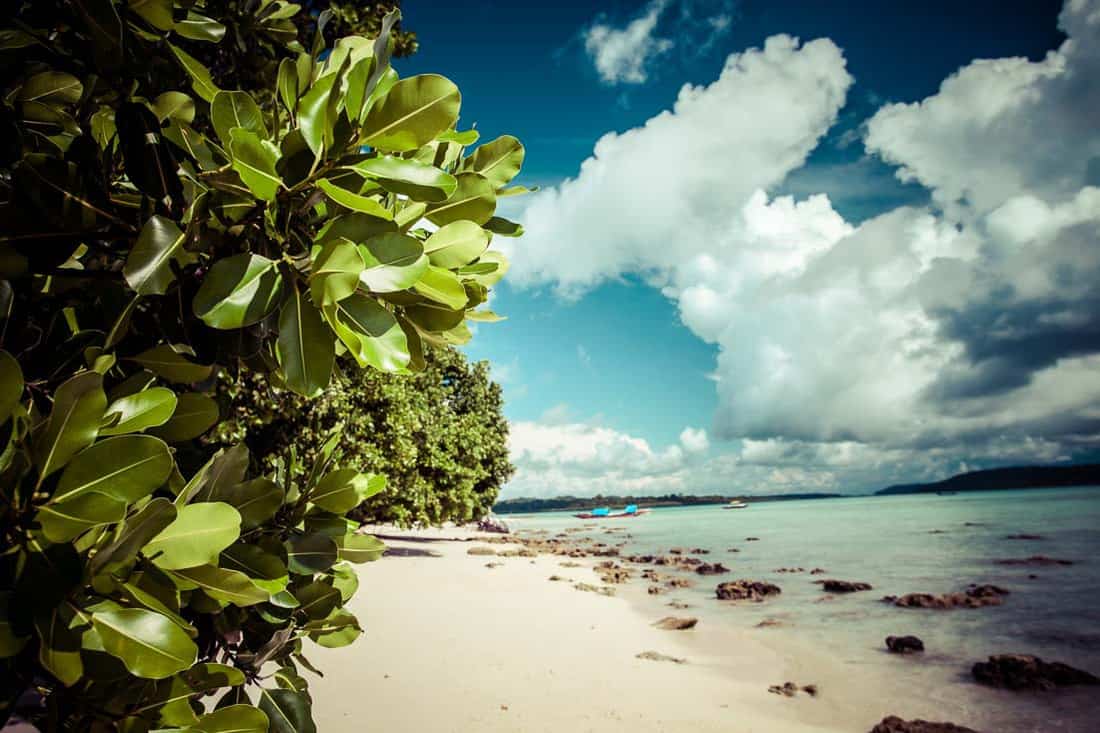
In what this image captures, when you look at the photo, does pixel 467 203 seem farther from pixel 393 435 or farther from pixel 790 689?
pixel 393 435

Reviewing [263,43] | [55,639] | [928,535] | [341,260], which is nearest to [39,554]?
[55,639]

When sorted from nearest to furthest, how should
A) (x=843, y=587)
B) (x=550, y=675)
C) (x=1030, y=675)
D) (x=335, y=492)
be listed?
(x=335, y=492), (x=550, y=675), (x=1030, y=675), (x=843, y=587)

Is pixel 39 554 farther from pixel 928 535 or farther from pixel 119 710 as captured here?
pixel 928 535

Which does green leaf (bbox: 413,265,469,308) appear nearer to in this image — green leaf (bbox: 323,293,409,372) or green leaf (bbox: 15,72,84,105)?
green leaf (bbox: 323,293,409,372)

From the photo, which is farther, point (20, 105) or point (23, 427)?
point (20, 105)

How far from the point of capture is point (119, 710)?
0.99 metres

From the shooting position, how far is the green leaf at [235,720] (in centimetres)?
113

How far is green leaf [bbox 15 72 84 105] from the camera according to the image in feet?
3.93

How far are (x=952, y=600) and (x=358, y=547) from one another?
17.8m

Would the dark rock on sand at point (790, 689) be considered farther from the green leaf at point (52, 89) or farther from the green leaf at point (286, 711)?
the green leaf at point (52, 89)

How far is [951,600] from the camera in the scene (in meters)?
14.2

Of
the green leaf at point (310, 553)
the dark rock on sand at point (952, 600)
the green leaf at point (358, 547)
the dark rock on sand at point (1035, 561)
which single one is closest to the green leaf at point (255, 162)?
the green leaf at point (310, 553)

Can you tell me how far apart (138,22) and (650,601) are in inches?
624

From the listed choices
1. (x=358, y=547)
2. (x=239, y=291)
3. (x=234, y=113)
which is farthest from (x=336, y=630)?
(x=234, y=113)
